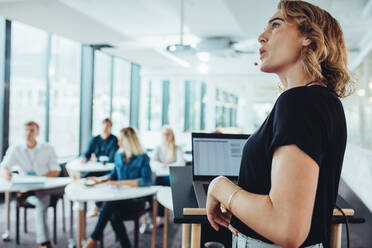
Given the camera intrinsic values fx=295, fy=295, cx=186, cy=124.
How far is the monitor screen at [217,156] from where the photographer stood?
1.46 metres

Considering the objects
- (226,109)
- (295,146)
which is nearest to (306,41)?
(295,146)

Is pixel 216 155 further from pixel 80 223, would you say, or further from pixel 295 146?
pixel 80 223

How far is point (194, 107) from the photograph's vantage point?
465 inches

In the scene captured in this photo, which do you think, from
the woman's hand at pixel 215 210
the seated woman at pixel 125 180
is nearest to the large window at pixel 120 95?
the seated woman at pixel 125 180

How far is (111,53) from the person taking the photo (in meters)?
7.38

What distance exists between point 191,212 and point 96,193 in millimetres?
1698

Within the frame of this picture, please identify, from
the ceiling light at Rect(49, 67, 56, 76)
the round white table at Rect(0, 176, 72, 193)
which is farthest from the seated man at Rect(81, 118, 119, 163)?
the round white table at Rect(0, 176, 72, 193)

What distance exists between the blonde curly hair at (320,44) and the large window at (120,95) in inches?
290

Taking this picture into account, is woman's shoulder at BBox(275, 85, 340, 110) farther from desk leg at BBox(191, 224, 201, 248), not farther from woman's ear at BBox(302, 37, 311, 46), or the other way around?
desk leg at BBox(191, 224, 201, 248)

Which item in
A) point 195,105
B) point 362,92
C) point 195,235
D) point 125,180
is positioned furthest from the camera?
point 195,105

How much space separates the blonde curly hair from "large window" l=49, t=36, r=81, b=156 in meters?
5.61

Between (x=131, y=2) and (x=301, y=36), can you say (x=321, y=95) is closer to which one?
(x=301, y=36)

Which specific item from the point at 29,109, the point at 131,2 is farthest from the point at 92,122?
the point at 131,2

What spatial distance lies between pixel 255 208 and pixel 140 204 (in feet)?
8.06
